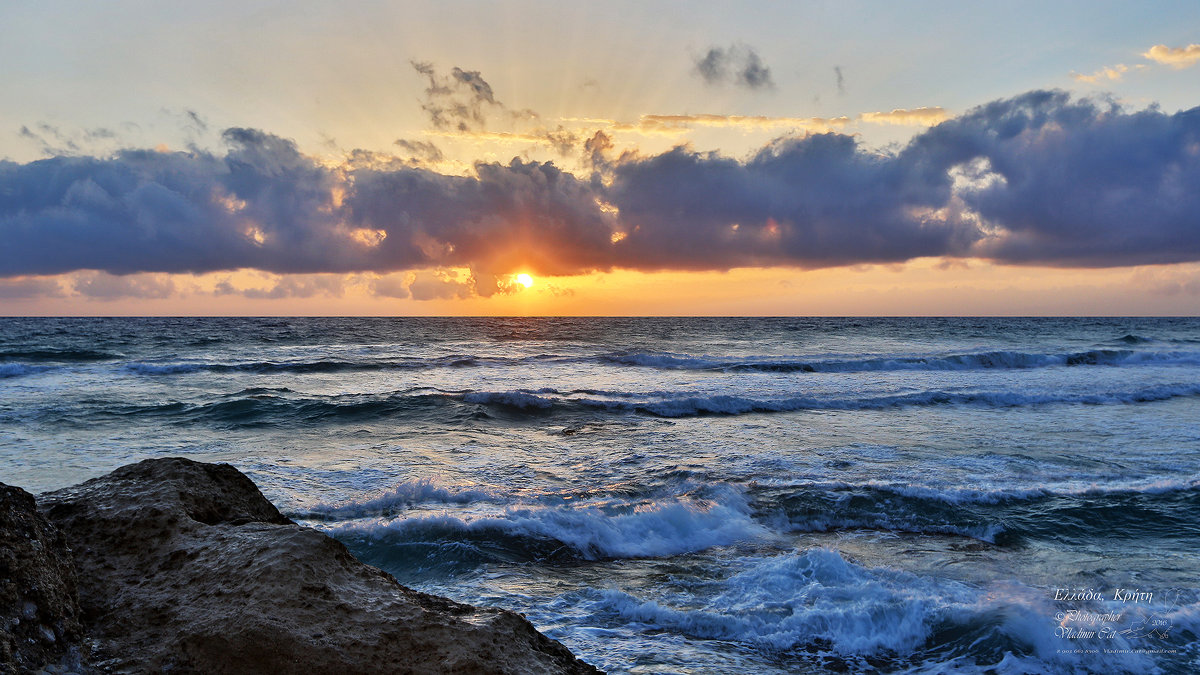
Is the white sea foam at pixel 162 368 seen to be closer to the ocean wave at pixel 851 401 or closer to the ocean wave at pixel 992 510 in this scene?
the ocean wave at pixel 851 401

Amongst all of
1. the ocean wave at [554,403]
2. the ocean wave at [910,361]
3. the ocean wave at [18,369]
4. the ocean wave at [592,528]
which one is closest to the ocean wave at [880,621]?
the ocean wave at [592,528]

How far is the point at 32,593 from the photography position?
260 centimetres

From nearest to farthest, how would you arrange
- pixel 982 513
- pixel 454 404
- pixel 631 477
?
pixel 982 513 < pixel 631 477 < pixel 454 404

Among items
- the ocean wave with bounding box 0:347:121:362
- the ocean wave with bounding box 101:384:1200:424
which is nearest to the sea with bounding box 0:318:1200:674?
the ocean wave with bounding box 101:384:1200:424

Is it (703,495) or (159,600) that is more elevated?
(159,600)

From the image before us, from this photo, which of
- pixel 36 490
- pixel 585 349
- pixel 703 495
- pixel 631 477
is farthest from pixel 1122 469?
pixel 585 349

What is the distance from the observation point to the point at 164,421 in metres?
15.5

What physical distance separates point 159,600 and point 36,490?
28.9 ft

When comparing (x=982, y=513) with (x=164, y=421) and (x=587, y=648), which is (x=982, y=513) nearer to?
(x=587, y=648)

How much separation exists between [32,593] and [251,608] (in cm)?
81

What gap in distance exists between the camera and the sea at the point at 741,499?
203 inches

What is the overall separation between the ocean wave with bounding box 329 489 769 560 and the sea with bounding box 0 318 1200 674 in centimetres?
4

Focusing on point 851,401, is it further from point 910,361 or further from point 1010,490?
point 910,361

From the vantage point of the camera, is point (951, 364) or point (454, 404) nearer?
point (454, 404)
